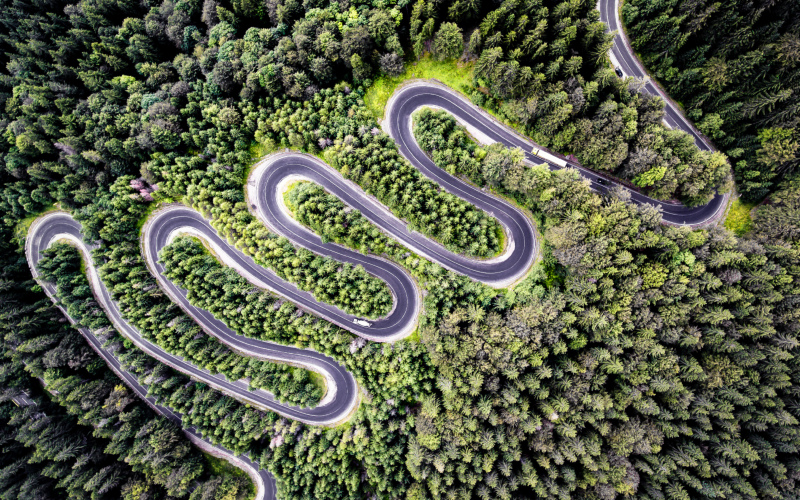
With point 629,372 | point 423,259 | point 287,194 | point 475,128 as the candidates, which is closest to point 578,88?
point 475,128

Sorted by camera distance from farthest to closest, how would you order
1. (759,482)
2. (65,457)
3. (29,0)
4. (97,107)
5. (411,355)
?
(29,0) < (97,107) < (65,457) < (411,355) < (759,482)

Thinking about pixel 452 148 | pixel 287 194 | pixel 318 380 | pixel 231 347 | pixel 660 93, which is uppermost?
pixel 660 93

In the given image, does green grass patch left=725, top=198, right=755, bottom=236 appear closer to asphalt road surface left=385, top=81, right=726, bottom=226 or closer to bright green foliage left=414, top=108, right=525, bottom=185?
asphalt road surface left=385, top=81, right=726, bottom=226

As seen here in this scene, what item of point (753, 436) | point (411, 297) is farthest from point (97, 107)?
point (753, 436)

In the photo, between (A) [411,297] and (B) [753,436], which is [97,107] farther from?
(B) [753,436]

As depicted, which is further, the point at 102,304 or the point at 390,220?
the point at 102,304

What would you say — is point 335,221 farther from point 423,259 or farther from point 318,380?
point 318,380
